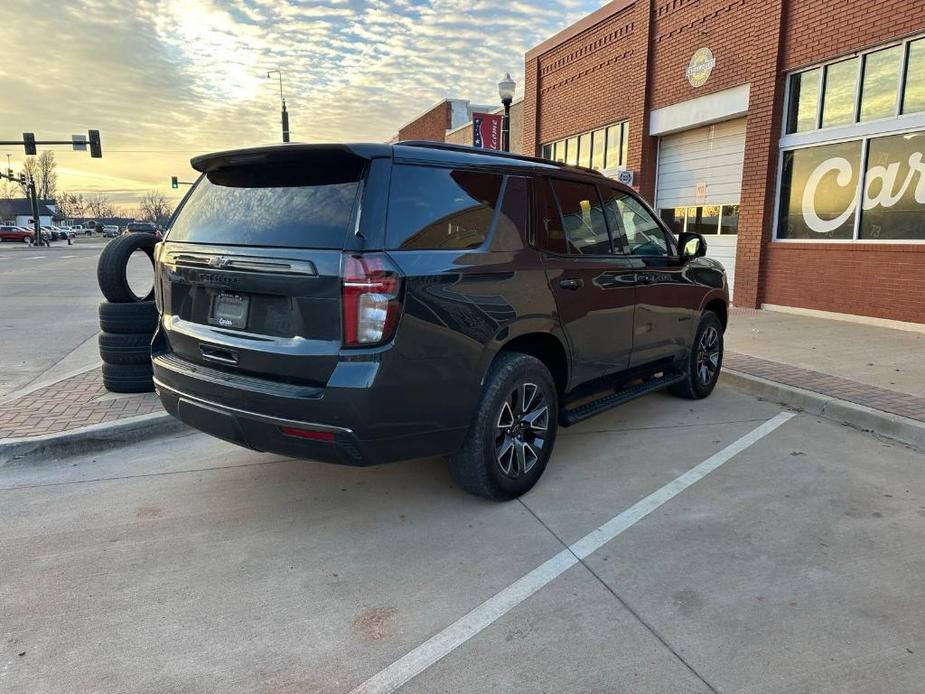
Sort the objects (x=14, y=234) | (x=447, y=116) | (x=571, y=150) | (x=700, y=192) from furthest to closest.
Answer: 1. (x=14, y=234)
2. (x=447, y=116)
3. (x=571, y=150)
4. (x=700, y=192)

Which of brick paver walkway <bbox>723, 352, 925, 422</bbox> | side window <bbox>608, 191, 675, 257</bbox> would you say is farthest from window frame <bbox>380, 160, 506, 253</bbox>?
brick paver walkway <bbox>723, 352, 925, 422</bbox>

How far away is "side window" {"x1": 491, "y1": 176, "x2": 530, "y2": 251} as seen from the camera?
3676 mm

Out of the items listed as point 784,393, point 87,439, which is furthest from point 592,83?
point 87,439

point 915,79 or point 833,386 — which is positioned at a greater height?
point 915,79

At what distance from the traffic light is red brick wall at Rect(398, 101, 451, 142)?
1628 cm

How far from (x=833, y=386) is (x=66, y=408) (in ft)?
22.4

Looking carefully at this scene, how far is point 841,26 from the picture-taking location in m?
9.63

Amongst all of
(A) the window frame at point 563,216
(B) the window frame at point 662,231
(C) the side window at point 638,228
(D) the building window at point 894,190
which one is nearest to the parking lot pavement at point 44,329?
(A) the window frame at point 563,216

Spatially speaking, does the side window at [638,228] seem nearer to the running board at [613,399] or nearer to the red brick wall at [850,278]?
the running board at [613,399]

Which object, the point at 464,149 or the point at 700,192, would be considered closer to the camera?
the point at 464,149

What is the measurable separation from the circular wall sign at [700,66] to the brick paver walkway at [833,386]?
724cm

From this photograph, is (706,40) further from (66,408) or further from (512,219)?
(66,408)

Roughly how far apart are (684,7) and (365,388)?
1281 cm

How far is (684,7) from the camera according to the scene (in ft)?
41.4
